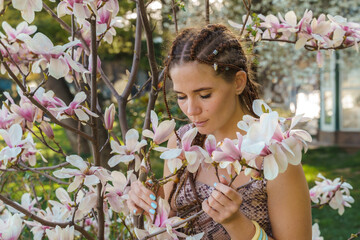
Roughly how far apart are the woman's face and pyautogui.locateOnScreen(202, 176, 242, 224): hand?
32cm

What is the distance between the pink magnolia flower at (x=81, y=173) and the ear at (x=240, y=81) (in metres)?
0.50

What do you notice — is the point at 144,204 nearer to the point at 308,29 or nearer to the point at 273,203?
the point at 273,203

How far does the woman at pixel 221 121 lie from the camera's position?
1287 millimetres

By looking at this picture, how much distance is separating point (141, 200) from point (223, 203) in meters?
0.25

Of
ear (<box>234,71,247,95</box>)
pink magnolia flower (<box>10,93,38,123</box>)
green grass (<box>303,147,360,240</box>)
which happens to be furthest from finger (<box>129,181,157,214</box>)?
green grass (<box>303,147,360,240</box>)

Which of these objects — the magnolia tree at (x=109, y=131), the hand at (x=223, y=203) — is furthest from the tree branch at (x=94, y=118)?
the hand at (x=223, y=203)

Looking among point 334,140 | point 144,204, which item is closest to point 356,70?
point 334,140

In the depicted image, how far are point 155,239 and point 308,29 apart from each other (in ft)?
2.82

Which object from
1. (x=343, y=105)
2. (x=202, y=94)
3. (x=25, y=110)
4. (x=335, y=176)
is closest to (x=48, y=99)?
(x=25, y=110)

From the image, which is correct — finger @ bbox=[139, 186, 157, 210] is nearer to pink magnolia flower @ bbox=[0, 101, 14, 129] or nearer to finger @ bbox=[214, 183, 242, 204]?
finger @ bbox=[214, 183, 242, 204]

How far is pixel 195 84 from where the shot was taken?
130 cm

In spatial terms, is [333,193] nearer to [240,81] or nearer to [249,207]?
[249,207]

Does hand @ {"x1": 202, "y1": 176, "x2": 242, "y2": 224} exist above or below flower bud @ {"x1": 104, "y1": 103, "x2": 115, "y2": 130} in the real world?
below

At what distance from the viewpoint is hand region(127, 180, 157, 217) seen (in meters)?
1.15
